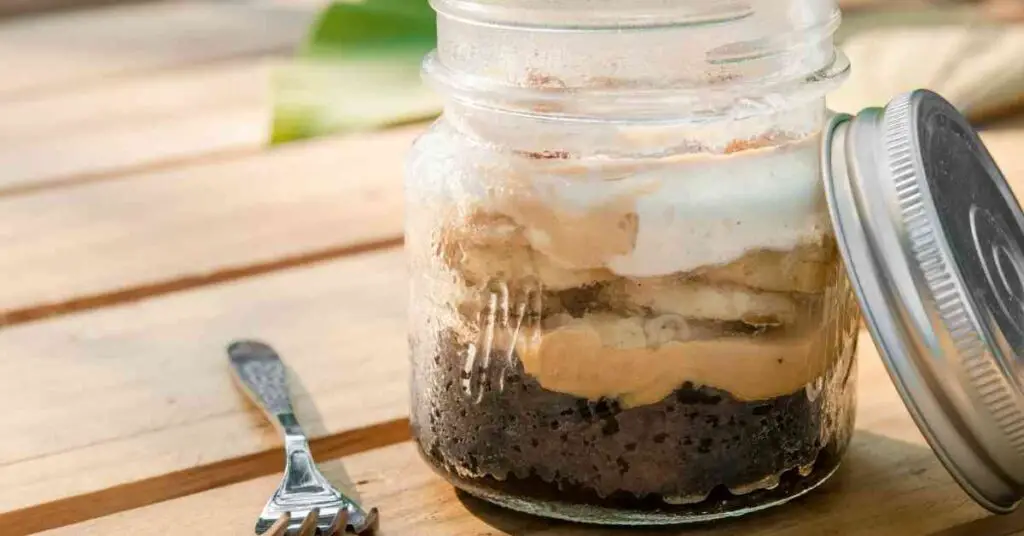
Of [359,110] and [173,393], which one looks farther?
[359,110]

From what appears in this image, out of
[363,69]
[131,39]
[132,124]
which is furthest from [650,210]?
[131,39]

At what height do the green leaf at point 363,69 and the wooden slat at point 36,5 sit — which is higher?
the green leaf at point 363,69

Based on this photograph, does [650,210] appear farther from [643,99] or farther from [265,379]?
[265,379]

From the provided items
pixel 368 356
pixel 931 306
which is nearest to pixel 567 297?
pixel 931 306

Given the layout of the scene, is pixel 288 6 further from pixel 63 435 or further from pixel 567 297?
pixel 567 297

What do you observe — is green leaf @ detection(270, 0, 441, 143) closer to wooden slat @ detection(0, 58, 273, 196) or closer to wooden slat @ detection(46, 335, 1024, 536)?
wooden slat @ detection(0, 58, 273, 196)

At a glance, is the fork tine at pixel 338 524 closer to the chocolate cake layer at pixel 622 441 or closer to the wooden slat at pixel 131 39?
the chocolate cake layer at pixel 622 441

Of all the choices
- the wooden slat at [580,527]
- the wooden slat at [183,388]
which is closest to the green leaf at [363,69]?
the wooden slat at [183,388]
